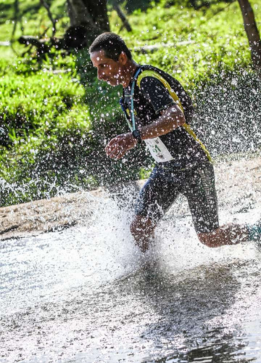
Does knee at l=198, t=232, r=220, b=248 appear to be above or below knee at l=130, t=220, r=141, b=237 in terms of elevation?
below

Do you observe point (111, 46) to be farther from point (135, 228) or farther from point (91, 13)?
point (91, 13)

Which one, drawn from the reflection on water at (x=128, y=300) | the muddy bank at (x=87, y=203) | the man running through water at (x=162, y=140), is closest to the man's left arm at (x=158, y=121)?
the man running through water at (x=162, y=140)

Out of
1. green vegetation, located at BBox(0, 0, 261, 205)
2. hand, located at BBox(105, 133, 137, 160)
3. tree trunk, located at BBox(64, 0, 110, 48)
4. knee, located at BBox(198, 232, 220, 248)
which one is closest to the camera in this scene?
hand, located at BBox(105, 133, 137, 160)

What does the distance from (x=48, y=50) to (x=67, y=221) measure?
9.90 metres

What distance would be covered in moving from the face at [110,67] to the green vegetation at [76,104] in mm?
A: 4533

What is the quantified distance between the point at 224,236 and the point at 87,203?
312 centimetres

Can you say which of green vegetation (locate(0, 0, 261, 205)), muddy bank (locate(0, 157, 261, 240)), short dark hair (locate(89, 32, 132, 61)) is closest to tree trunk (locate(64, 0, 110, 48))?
green vegetation (locate(0, 0, 261, 205))

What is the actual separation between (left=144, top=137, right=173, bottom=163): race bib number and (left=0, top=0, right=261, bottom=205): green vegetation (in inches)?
170

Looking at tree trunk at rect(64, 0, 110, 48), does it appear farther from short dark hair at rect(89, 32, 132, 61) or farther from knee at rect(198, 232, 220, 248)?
knee at rect(198, 232, 220, 248)

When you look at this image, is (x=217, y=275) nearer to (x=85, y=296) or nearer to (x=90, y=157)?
(x=85, y=296)


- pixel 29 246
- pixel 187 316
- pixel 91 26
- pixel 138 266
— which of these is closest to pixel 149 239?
pixel 138 266

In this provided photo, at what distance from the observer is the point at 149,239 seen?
16.0 feet

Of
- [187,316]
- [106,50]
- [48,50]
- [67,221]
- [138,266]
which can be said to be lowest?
[48,50]

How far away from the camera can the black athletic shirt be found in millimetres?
4062
